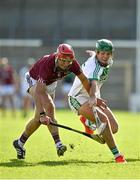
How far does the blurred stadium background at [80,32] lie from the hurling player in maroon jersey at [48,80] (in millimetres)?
21715

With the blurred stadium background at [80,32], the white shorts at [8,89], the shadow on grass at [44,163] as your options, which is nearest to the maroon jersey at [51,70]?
the shadow on grass at [44,163]

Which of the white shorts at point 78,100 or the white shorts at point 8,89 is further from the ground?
the white shorts at point 78,100

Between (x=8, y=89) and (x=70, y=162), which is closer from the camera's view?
(x=70, y=162)

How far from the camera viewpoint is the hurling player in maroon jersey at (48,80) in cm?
1016

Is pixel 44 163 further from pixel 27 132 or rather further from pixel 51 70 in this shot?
pixel 51 70

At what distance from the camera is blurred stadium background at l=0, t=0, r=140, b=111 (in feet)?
118

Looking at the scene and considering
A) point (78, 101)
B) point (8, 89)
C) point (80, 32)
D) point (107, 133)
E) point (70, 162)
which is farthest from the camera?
point (80, 32)

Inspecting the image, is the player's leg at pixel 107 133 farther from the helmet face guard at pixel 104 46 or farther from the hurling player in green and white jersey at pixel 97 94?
the helmet face guard at pixel 104 46

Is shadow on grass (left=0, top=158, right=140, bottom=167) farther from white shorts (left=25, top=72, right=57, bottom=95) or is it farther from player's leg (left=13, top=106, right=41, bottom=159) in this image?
white shorts (left=25, top=72, right=57, bottom=95)

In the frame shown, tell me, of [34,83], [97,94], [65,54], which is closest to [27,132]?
[34,83]

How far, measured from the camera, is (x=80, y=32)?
4009cm

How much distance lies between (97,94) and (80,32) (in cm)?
2904

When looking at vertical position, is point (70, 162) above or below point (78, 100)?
below

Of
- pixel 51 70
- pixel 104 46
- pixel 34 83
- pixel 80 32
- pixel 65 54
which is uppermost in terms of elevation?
pixel 80 32
